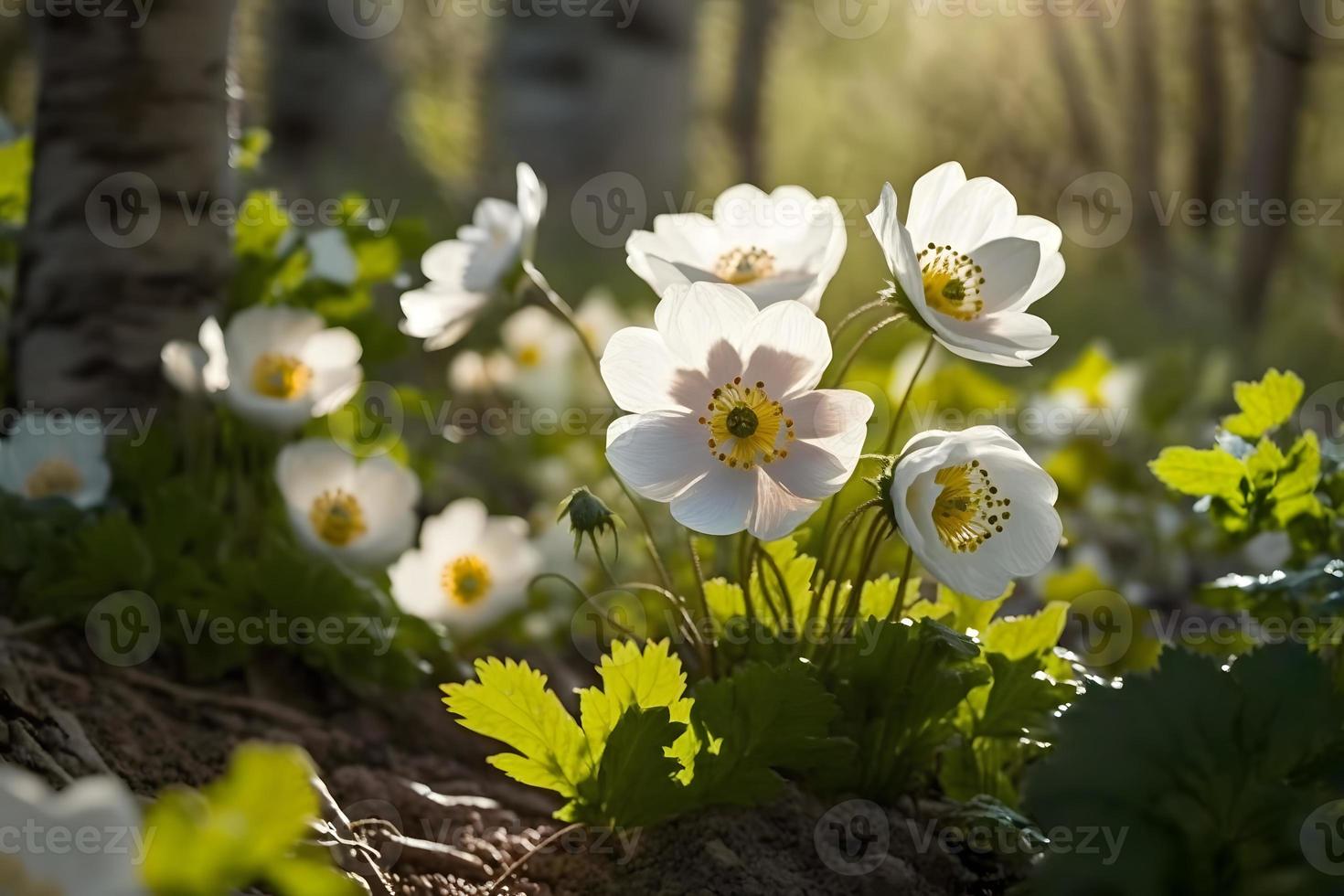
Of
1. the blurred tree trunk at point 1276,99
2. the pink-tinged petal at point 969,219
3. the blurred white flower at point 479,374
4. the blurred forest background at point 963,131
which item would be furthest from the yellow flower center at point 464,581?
the blurred tree trunk at point 1276,99

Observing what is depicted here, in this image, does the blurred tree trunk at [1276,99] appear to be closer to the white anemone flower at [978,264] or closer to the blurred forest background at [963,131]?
the blurred forest background at [963,131]

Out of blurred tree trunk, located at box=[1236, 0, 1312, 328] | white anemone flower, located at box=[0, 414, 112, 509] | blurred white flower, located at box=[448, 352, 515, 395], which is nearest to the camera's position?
white anemone flower, located at box=[0, 414, 112, 509]

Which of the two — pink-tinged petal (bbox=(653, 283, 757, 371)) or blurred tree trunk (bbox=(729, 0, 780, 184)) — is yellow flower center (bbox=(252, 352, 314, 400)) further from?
blurred tree trunk (bbox=(729, 0, 780, 184))

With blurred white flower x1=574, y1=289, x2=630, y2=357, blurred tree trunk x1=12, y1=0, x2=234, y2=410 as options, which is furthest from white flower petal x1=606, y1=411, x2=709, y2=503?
blurred white flower x1=574, y1=289, x2=630, y2=357

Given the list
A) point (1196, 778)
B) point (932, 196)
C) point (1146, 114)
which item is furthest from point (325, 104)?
point (1196, 778)

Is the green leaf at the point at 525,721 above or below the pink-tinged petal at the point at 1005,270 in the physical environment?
Result: below

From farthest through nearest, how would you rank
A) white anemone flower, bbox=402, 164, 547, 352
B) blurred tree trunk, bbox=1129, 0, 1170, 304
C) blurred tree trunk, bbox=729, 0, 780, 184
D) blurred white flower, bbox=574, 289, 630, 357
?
blurred tree trunk, bbox=729, 0, 780, 184 < blurred tree trunk, bbox=1129, 0, 1170, 304 < blurred white flower, bbox=574, 289, 630, 357 < white anemone flower, bbox=402, 164, 547, 352
